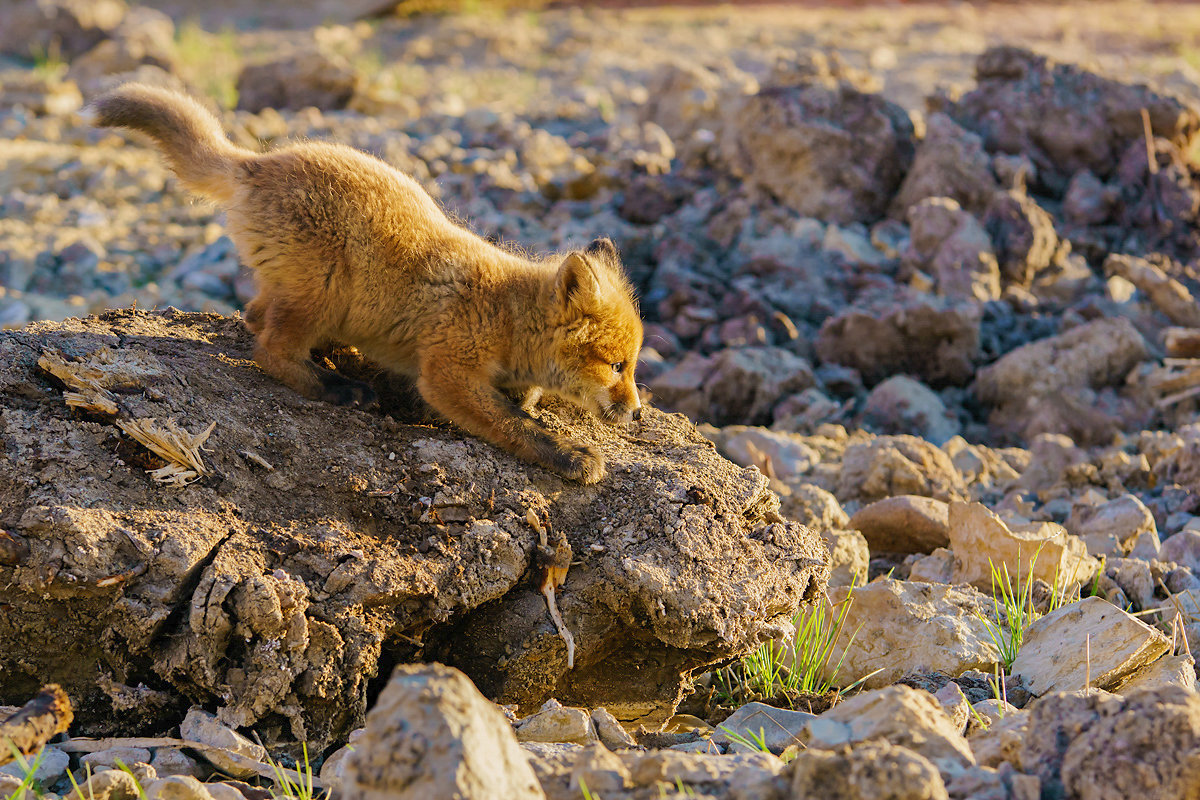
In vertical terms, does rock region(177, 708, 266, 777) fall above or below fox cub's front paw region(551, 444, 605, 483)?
below

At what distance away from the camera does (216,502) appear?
3.34 meters

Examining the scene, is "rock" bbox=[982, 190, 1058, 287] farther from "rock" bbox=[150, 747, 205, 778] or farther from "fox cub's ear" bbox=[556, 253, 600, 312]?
"rock" bbox=[150, 747, 205, 778]

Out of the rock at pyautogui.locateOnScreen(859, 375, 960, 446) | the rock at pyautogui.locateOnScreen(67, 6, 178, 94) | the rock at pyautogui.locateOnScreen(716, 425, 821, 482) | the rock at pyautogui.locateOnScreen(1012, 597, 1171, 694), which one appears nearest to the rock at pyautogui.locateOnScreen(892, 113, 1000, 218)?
the rock at pyautogui.locateOnScreen(859, 375, 960, 446)

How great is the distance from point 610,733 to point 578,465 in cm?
98

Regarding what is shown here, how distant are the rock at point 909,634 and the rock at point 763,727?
550 mm

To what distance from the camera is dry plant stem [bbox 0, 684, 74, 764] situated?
2617 mm

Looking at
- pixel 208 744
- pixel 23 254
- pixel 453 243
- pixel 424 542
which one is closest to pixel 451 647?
pixel 424 542

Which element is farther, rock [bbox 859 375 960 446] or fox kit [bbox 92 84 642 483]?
rock [bbox 859 375 960 446]

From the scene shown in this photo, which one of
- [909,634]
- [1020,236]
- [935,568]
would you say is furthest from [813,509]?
[1020,236]

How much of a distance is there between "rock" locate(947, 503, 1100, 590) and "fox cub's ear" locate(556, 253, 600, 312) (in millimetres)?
1977

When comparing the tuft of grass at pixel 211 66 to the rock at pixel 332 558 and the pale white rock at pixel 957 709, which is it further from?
the pale white rock at pixel 957 709

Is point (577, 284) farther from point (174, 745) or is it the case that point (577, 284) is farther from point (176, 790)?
point (176, 790)

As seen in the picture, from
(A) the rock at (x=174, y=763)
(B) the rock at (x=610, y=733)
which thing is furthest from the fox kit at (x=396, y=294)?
(A) the rock at (x=174, y=763)

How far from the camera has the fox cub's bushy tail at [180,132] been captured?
176 inches
